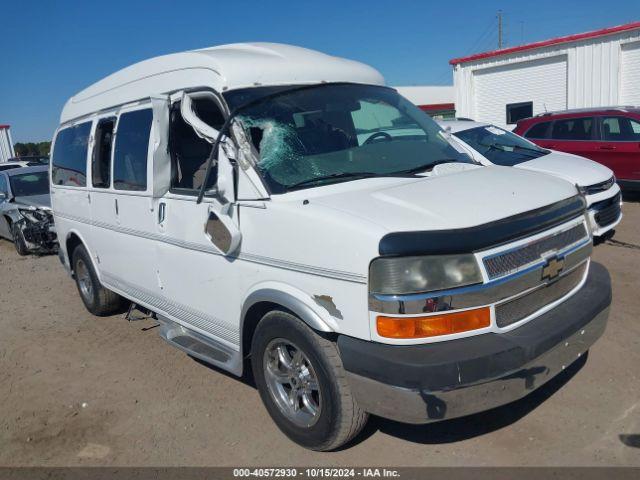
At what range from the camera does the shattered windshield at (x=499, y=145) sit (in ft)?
26.2

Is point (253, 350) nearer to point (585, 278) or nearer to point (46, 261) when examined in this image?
point (585, 278)

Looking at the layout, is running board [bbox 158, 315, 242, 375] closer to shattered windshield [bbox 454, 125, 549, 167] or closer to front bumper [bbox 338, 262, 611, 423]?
front bumper [bbox 338, 262, 611, 423]

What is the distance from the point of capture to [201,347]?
4.14 metres

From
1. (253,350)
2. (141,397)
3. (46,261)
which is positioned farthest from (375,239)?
(46,261)

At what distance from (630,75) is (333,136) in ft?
51.6

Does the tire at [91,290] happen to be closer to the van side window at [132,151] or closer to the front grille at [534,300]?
the van side window at [132,151]

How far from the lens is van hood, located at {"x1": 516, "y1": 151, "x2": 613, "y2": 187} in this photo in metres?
7.09

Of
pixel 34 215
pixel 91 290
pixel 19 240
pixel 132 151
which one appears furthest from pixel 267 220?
pixel 19 240

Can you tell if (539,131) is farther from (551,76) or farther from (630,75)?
(551,76)

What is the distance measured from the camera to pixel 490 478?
3.05 m

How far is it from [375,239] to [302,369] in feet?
3.43

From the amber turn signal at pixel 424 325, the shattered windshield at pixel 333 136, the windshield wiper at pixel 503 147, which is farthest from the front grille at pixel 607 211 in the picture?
the amber turn signal at pixel 424 325

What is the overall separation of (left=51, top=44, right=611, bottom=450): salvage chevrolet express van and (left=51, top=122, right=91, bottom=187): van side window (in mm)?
866

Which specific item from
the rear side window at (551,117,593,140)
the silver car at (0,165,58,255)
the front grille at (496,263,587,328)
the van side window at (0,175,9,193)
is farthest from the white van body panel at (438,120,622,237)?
the van side window at (0,175,9,193)
